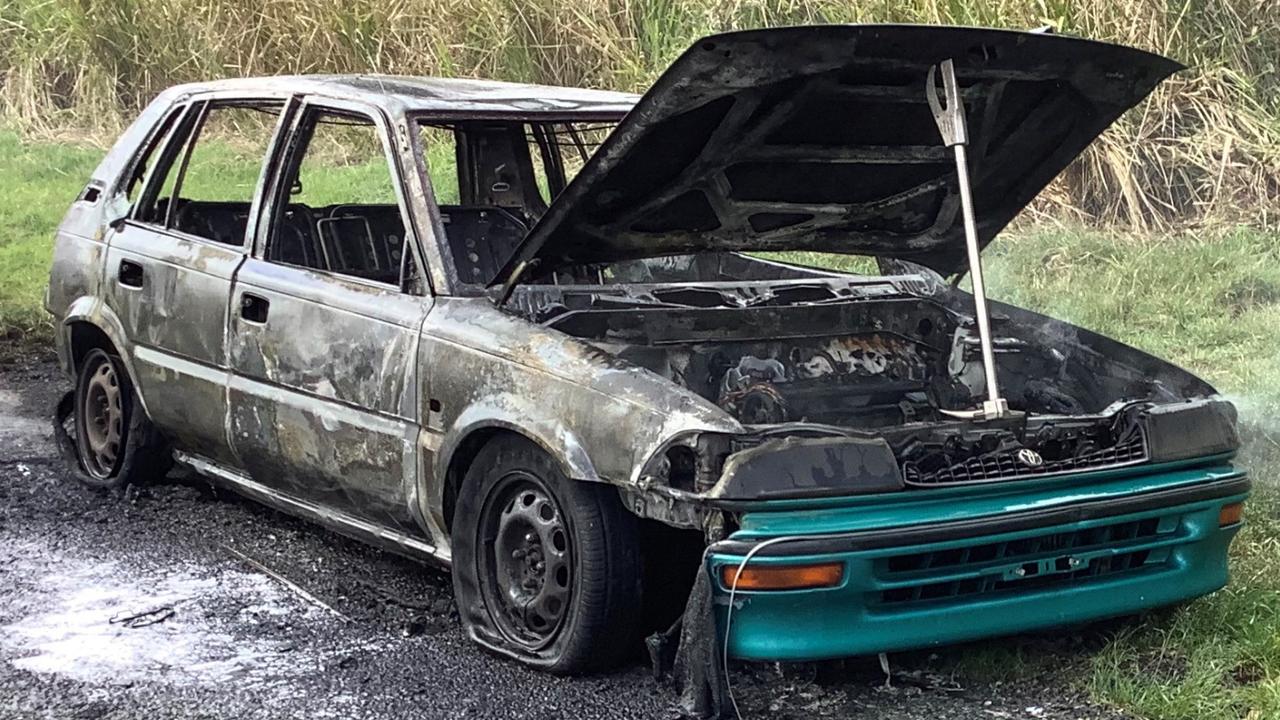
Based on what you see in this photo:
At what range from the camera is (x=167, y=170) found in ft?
21.0

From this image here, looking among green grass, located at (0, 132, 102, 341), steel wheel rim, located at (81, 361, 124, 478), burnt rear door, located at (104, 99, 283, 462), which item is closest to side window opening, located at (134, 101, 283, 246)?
burnt rear door, located at (104, 99, 283, 462)

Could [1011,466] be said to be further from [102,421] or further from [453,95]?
[102,421]

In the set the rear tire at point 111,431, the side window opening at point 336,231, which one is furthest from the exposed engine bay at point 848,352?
the rear tire at point 111,431

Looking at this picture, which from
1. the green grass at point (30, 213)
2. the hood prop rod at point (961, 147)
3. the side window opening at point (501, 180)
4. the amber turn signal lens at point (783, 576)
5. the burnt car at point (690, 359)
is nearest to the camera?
the amber turn signal lens at point (783, 576)

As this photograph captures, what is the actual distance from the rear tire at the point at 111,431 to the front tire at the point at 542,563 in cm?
201

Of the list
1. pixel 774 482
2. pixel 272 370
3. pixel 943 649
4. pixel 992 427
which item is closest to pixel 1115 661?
pixel 943 649

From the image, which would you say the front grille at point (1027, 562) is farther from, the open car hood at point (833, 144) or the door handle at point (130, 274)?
the door handle at point (130, 274)

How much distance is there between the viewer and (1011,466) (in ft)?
14.4

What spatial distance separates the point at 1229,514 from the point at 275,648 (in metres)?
2.60

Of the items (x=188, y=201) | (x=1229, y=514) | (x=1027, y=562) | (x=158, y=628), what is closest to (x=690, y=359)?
(x=1027, y=562)

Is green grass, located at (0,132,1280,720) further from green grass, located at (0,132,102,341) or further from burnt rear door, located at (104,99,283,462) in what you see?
burnt rear door, located at (104,99,283,462)

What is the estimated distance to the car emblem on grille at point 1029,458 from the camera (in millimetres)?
4391

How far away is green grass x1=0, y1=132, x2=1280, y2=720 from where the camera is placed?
15.0 ft

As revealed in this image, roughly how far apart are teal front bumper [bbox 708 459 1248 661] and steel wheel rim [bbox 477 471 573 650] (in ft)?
1.92
